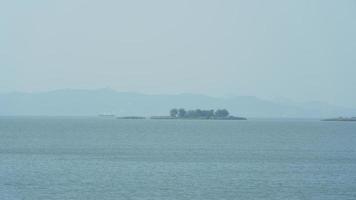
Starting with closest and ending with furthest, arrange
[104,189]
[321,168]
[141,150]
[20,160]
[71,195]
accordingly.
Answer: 1. [71,195]
2. [104,189]
3. [321,168]
4. [20,160]
5. [141,150]

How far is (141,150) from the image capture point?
78.2 meters

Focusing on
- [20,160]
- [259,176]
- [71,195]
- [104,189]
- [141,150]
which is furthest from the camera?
[141,150]

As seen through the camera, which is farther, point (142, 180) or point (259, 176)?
point (259, 176)

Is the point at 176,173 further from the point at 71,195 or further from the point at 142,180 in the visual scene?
the point at 71,195

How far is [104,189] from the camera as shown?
136 feet

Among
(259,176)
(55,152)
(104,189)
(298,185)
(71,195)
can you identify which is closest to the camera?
(71,195)

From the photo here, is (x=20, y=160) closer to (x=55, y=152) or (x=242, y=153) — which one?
(x=55, y=152)

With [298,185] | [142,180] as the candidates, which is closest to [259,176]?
[298,185]

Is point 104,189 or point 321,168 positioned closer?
point 104,189

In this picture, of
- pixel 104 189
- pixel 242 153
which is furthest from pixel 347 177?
pixel 242 153

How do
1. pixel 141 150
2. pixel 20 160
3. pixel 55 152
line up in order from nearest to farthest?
pixel 20 160
pixel 55 152
pixel 141 150

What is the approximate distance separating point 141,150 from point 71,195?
130 ft

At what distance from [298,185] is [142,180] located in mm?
9577

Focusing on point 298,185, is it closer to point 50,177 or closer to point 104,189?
point 104,189
